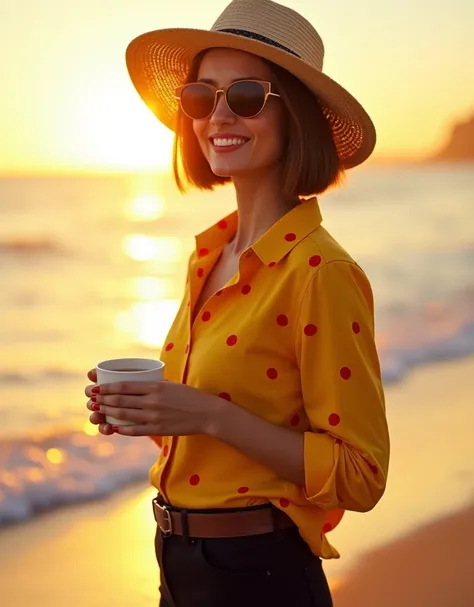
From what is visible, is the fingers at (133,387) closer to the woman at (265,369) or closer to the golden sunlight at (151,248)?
the woman at (265,369)

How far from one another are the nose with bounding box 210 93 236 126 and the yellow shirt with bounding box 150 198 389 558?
25 centimetres

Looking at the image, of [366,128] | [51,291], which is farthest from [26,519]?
[51,291]

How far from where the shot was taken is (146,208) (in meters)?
26.2

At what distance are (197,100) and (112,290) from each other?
37.6 feet

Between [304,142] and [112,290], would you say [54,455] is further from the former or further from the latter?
[112,290]

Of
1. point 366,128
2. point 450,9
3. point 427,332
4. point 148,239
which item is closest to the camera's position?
point 366,128

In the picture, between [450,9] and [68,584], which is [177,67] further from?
[450,9]

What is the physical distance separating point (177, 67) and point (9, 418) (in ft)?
16.0

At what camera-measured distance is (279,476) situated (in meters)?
2.10

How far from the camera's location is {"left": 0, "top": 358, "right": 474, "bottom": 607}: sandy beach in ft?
13.4

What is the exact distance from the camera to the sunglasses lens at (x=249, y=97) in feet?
7.30

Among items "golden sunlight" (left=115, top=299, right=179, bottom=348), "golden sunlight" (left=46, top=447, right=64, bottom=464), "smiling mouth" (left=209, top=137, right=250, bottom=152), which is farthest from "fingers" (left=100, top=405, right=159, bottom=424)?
"golden sunlight" (left=115, top=299, right=179, bottom=348)

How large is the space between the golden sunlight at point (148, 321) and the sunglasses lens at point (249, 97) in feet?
24.4

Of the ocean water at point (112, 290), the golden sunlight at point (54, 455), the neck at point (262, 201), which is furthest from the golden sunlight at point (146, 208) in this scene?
the neck at point (262, 201)
